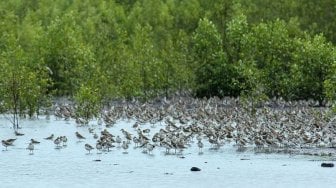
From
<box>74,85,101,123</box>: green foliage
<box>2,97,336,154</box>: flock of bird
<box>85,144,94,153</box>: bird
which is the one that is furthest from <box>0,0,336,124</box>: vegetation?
<box>85,144,94,153</box>: bird

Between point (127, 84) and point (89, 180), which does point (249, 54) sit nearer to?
point (127, 84)

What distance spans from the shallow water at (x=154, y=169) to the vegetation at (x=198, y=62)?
585 inches

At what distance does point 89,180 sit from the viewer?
26.8 metres

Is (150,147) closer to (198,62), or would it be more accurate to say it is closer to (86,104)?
(86,104)

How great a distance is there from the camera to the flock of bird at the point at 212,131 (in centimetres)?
3484

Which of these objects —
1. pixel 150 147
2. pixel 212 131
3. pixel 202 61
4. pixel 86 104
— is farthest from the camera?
pixel 202 61

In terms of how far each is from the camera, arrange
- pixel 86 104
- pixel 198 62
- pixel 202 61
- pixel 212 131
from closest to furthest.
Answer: pixel 212 131 < pixel 86 104 < pixel 202 61 < pixel 198 62

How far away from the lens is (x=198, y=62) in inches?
2753

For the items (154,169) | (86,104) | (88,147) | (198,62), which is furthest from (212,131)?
(198,62)

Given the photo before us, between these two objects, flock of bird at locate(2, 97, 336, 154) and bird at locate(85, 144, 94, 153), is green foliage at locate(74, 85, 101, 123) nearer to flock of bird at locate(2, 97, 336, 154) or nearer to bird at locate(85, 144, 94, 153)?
flock of bird at locate(2, 97, 336, 154)

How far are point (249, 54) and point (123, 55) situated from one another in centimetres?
1035

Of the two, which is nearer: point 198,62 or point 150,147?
point 150,147

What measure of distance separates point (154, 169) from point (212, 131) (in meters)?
7.99

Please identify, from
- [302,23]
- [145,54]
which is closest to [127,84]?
[145,54]
